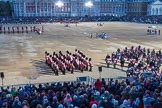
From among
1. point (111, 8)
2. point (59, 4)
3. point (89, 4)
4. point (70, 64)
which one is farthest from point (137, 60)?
point (111, 8)

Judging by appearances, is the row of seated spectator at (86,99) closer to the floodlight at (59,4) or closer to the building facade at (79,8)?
the floodlight at (59,4)

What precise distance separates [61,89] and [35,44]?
37.6m

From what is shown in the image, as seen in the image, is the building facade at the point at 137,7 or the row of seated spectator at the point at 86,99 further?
the building facade at the point at 137,7

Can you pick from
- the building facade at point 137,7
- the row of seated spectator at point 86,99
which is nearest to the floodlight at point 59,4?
the building facade at point 137,7

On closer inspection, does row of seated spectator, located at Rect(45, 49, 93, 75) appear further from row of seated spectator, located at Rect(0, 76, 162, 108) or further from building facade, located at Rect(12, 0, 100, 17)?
building facade, located at Rect(12, 0, 100, 17)

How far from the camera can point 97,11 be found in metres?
164

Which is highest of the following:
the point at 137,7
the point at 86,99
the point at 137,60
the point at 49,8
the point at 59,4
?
the point at 59,4

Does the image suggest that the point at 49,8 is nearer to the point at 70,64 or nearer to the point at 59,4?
the point at 59,4

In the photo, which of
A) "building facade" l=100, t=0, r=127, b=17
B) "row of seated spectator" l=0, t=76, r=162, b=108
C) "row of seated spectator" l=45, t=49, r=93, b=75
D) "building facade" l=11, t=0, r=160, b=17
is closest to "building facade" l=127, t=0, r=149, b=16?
"building facade" l=11, t=0, r=160, b=17

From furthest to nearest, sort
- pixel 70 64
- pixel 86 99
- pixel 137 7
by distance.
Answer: pixel 137 7 → pixel 70 64 → pixel 86 99

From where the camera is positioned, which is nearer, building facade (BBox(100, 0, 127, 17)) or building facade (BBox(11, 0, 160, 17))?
building facade (BBox(11, 0, 160, 17))

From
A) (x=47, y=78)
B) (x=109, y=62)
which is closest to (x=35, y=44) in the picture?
(x=109, y=62)

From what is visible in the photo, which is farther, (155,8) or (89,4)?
(155,8)

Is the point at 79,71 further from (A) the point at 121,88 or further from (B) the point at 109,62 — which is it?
(A) the point at 121,88
